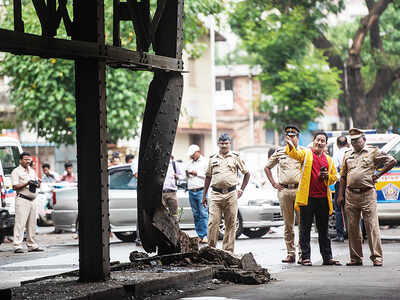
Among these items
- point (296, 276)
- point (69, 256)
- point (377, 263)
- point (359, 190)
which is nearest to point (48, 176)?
point (69, 256)

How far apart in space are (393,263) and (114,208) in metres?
7.37

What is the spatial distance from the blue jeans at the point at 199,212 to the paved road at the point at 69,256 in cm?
63

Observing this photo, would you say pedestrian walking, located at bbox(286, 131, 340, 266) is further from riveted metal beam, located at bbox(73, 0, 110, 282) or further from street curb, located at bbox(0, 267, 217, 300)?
riveted metal beam, located at bbox(73, 0, 110, 282)

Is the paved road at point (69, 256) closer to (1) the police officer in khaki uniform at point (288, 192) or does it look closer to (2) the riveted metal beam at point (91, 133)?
(1) the police officer in khaki uniform at point (288, 192)

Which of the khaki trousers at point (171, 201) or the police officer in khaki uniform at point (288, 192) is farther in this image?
the khaki trousers at point (171, 201)

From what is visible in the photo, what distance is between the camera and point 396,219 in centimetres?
1725

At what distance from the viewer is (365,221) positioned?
13344mm

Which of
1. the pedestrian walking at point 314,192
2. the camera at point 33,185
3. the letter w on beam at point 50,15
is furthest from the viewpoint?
the camera at point 33,185

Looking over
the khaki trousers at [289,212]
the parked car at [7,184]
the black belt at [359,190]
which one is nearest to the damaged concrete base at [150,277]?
the khaki trousers at [289,212]

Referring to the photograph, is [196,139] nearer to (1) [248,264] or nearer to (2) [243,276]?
(1) [248,264]

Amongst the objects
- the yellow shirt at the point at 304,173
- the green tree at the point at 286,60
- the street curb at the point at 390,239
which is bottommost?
the street curb at the point at 390,239

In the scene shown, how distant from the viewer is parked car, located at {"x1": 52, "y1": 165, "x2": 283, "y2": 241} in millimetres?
19094

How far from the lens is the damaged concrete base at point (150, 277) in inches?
Result: 382

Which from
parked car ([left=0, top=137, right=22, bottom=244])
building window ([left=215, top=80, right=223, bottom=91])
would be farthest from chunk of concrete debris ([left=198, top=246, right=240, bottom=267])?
building window ([left=215, top=80, right=223, bottom=91])
